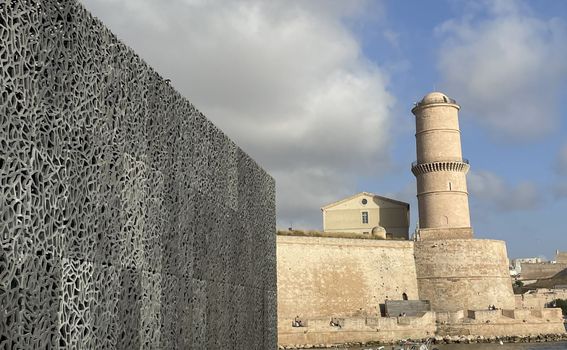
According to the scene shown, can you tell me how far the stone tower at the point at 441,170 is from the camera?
33.0 metres

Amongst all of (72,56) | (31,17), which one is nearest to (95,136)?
(72,56)

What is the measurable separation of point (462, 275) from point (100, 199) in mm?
27598

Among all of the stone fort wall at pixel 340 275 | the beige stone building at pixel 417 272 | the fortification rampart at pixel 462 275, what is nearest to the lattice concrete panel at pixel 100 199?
the beige stone building at pixel 417 272

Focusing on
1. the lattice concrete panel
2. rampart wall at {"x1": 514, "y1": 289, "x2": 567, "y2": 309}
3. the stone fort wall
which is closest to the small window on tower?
the stone fort wall

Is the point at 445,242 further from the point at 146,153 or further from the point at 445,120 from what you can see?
the point at 146,153

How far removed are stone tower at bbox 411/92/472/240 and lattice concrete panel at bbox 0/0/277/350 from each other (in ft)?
84.0

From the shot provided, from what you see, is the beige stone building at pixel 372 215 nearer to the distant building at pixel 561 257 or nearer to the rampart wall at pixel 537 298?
the rampart wall at pixel 537 298

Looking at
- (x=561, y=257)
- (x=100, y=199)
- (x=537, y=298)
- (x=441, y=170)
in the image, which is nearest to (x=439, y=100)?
(x=441, y=170)

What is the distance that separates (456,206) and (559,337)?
8.88 m

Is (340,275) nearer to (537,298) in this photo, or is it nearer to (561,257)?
(537,298)

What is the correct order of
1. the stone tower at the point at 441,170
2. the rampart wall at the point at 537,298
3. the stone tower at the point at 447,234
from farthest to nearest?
the rampart wall at the point at 537,298, the stone tower at the point at 441,170, the stone tower at the point at 447,234

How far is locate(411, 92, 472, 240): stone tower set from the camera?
3300 cm

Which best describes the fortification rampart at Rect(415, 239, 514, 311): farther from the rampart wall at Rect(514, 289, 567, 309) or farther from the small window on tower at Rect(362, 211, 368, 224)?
the small window on tower at Rect(362, 211, 368, 224)

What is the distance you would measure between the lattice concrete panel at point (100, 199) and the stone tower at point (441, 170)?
84.0 feet
